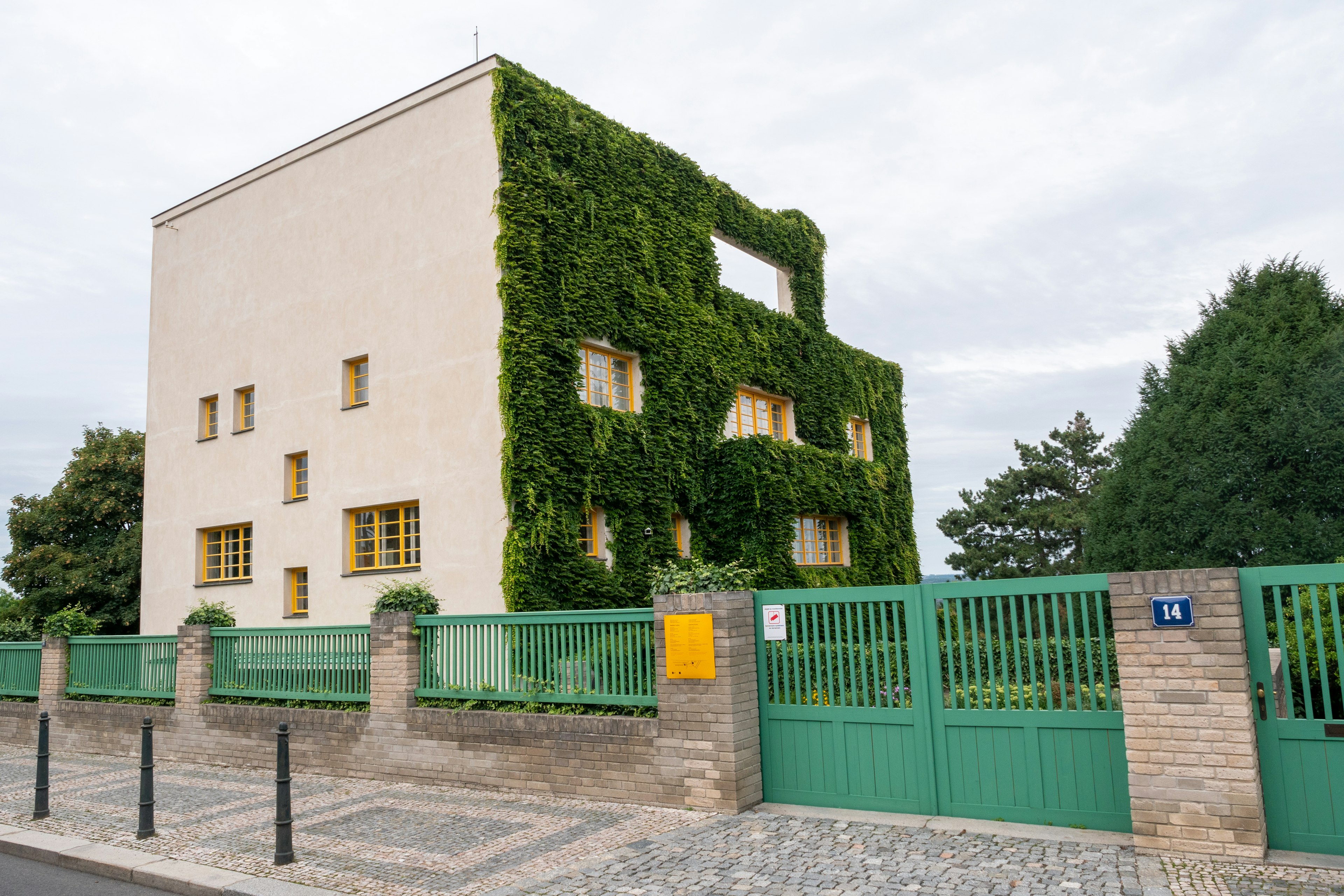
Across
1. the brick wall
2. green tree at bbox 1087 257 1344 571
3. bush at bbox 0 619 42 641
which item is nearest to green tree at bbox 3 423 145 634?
bush at bbox 0 619 42 641

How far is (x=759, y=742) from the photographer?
29.9ft

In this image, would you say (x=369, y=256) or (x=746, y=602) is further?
(x=369, y=256)

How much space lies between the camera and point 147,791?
8.94 m

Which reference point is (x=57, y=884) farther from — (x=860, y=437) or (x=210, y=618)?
(x=860, y=437)

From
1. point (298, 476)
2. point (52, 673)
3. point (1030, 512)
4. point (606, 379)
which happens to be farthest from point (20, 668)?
point (1030, 512)

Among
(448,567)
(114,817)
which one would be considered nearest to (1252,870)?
(114,817)

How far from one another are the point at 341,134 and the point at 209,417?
785 centimetres

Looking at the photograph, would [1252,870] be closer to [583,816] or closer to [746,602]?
[746,602]

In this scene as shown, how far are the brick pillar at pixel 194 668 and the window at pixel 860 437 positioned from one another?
1885 centimetres

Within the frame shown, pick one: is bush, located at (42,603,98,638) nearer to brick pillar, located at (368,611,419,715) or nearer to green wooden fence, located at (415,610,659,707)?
brick pillar, located at (368,611,419,715)

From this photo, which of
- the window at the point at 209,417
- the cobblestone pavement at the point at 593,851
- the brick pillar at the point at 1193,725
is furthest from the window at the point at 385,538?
the brick pillar at the point at 1193,725

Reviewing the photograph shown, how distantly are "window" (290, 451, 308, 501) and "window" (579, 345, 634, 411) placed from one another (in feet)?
22.3

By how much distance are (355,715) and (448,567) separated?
598cm

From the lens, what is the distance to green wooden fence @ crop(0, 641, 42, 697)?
17.2 metres
